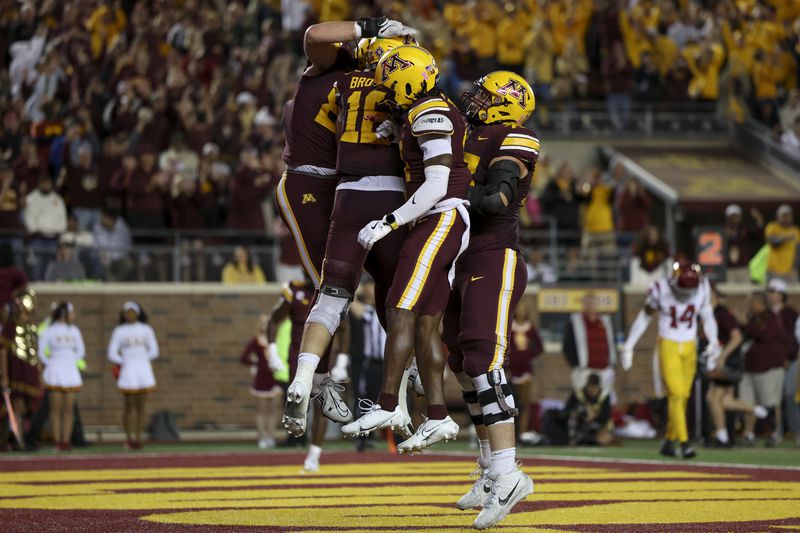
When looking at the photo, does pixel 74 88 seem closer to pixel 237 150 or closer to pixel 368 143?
pixel 237 150

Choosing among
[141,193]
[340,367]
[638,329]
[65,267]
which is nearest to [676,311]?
[638,329]

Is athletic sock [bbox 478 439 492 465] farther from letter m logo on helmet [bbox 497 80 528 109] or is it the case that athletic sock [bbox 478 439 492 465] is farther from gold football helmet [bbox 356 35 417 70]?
gold football helmet [bbox 356 35 417 70]

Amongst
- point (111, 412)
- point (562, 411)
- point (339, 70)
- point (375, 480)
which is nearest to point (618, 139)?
point (562, 411)

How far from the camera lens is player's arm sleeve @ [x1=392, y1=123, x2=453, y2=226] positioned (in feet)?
26.4

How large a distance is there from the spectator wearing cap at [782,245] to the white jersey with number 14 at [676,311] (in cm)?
652

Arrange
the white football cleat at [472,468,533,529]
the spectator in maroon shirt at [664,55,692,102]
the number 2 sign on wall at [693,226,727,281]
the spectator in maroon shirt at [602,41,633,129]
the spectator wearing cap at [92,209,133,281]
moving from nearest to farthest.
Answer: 1. the white football cleat at [472,468,533,529]
2. the number 2 sign on wall at [693,226,727,281]
3. the spectator wearing cap at [92,209,133,281]
4. the spectator in maroon shirt at [602,41,633,129]
5. the spectator in maroon shirt at [664,55,692,102]

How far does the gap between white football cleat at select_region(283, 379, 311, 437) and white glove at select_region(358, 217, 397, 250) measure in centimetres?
83

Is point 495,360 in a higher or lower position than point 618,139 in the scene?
lower

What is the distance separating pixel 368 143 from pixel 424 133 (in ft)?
1.65

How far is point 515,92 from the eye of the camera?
848cm

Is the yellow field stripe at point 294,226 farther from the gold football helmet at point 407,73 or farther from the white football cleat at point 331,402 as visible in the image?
the gold football helmet at point 407,73

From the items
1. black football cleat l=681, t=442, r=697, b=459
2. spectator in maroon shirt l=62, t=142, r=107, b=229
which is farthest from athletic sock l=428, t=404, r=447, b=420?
spectator in maroon shirt l=62, t=142, r=107, b=229

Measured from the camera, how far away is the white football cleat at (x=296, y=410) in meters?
7.88

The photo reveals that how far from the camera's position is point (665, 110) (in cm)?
2514
